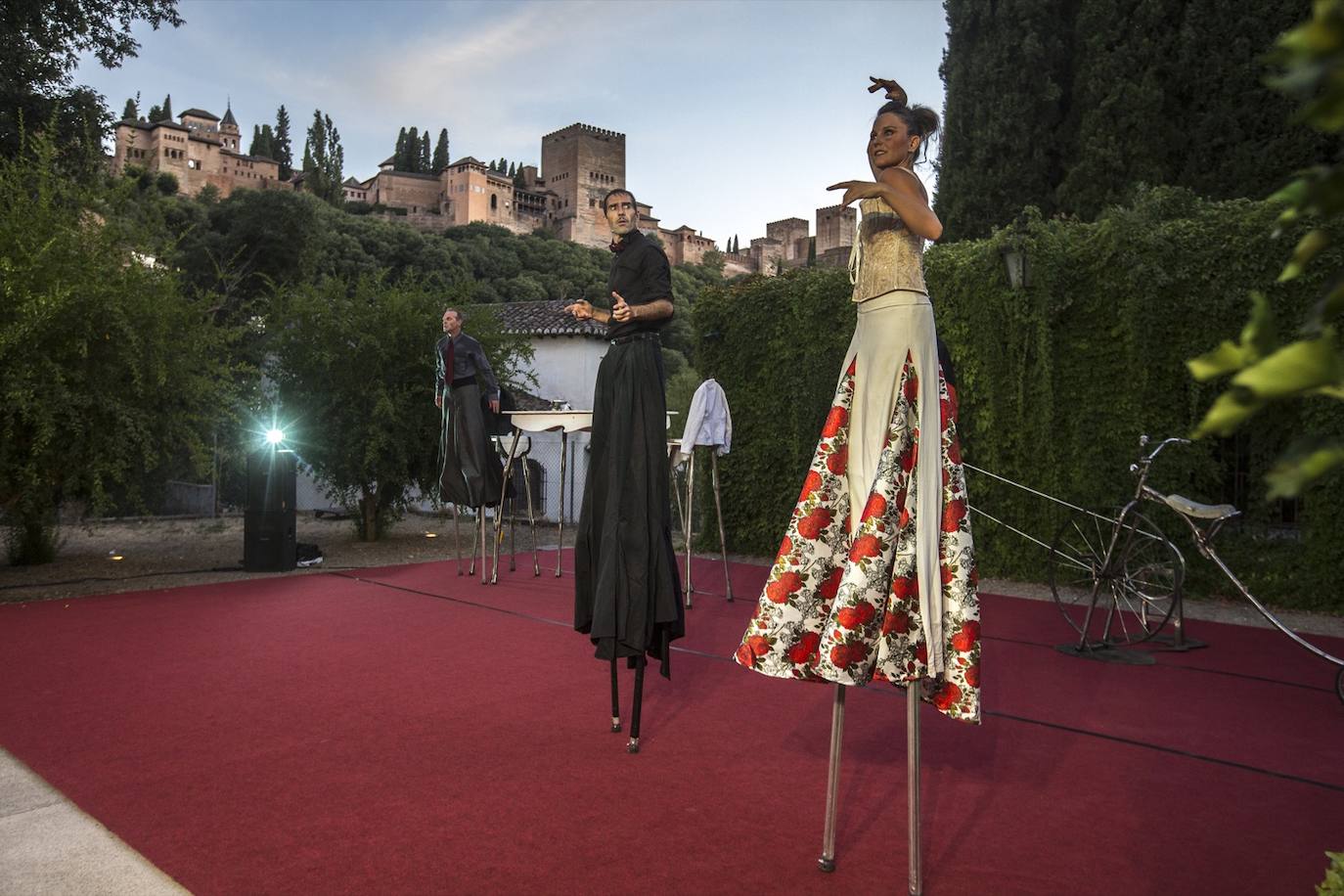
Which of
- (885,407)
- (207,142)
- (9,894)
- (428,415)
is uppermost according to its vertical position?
(207,142)

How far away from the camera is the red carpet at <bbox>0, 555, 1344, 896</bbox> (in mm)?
Result: 2439

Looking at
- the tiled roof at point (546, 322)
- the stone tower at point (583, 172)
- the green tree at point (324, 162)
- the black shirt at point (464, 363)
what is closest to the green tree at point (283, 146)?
the green tree at point (324, 162)

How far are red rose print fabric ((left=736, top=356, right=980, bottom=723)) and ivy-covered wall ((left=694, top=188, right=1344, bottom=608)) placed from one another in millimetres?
4974

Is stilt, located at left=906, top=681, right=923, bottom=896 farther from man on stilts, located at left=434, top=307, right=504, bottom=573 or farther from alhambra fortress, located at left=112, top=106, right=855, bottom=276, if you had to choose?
alhambra fortress, located at left=112, top=106, right=855, bottom=276

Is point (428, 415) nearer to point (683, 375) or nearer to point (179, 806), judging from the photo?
point (179, 806)

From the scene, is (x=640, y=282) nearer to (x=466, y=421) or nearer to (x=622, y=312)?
(x=622, y=312)

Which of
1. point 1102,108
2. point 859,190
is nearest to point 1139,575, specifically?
point 859,190

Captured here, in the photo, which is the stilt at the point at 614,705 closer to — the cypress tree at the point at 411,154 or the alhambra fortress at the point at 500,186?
the alhambra fortress at the point at 500,186

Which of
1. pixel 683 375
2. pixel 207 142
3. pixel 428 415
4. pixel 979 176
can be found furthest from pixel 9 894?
pixel 207 142

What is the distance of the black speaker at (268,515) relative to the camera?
8.59 m

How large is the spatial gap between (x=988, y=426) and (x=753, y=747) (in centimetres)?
600

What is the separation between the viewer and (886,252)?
2545mm

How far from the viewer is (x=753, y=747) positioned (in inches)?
136

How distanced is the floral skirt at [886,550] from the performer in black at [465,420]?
5582 mm
